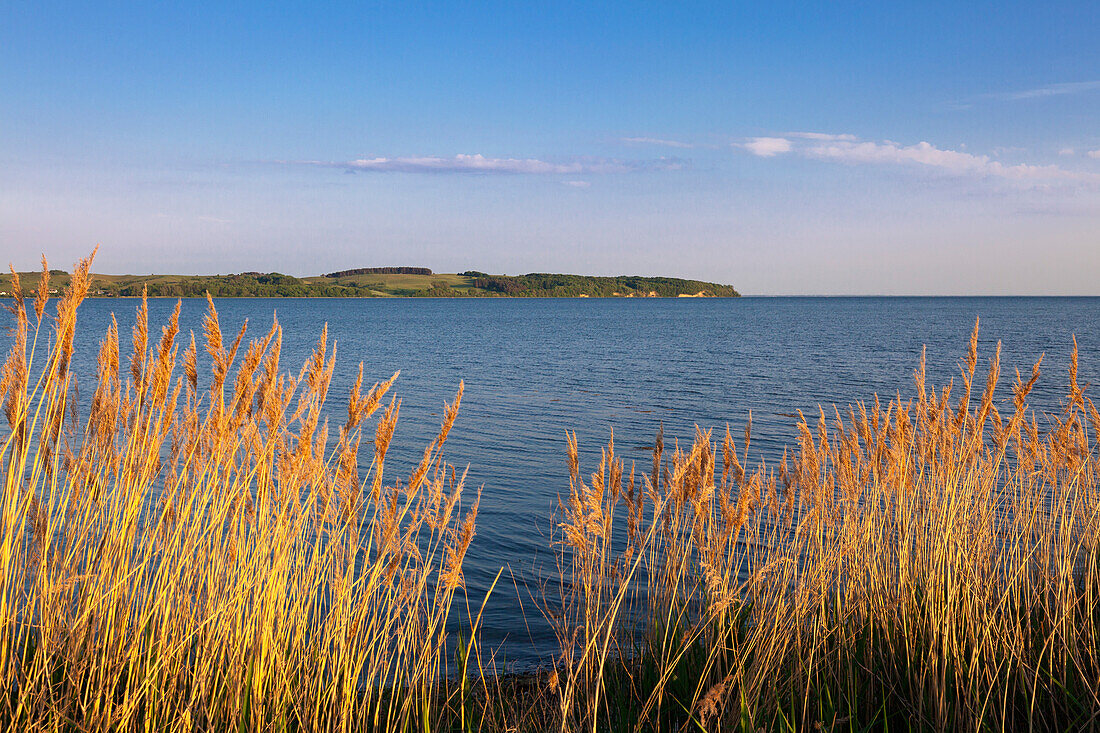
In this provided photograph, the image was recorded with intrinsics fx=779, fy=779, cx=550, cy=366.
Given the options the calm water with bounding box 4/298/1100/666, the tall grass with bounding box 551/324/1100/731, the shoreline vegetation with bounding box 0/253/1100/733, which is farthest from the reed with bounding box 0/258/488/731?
the calm water with bounding box 4/298/1100/666

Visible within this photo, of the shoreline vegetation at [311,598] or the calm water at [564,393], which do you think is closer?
the shoreline vegetation at [311,598]

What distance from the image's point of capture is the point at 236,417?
10.5 feet

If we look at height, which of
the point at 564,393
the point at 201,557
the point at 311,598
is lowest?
the point at 564,393

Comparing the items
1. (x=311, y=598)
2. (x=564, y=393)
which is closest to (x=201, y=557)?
(x=311, y=598)

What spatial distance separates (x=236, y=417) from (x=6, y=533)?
931 mm

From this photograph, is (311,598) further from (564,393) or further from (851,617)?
(564,393)

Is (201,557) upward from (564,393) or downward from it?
upward

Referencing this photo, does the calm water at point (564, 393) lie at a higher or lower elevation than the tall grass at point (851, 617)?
lower

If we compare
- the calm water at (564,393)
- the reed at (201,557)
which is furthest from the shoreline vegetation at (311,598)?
the calm water at (564,393)

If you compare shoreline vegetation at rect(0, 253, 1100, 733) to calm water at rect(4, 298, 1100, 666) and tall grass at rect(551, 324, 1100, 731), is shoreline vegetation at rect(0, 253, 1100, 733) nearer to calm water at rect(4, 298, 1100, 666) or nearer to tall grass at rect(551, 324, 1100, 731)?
tall grass at rect(551, 324, 1100, 731)

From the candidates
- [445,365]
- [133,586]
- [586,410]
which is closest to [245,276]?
[445,365]

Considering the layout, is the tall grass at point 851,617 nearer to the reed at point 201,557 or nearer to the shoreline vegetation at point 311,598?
the shoreline vegetation at point 311,598

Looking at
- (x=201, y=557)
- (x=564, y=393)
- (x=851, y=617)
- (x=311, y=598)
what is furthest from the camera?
(x=564, y=393)

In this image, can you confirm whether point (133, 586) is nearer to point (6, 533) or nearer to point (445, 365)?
point (6, 533)
